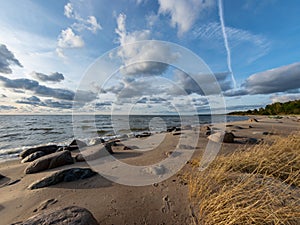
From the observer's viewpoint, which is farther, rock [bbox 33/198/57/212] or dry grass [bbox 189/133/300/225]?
rock [bbox 33/198/57/212]

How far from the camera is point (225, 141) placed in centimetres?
826

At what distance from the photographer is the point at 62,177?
3904mm

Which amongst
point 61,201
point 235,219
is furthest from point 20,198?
point 235,219

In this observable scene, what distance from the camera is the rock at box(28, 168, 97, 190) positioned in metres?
3.78

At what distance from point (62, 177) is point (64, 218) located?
212 cm

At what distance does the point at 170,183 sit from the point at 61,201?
2.30 metres

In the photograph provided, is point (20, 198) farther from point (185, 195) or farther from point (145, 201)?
point (185, 195)

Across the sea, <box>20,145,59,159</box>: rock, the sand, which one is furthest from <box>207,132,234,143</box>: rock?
<box>20,145,59,159</box>: rock

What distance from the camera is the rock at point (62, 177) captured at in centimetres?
378

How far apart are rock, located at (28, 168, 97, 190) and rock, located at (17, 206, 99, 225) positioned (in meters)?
1.82

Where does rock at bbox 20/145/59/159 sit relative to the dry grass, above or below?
below

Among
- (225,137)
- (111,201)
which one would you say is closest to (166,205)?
(111,201)

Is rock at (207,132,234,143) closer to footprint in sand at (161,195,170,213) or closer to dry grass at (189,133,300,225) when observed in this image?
dry grass at (189,133,300,225)

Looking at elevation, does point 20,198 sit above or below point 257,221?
below
